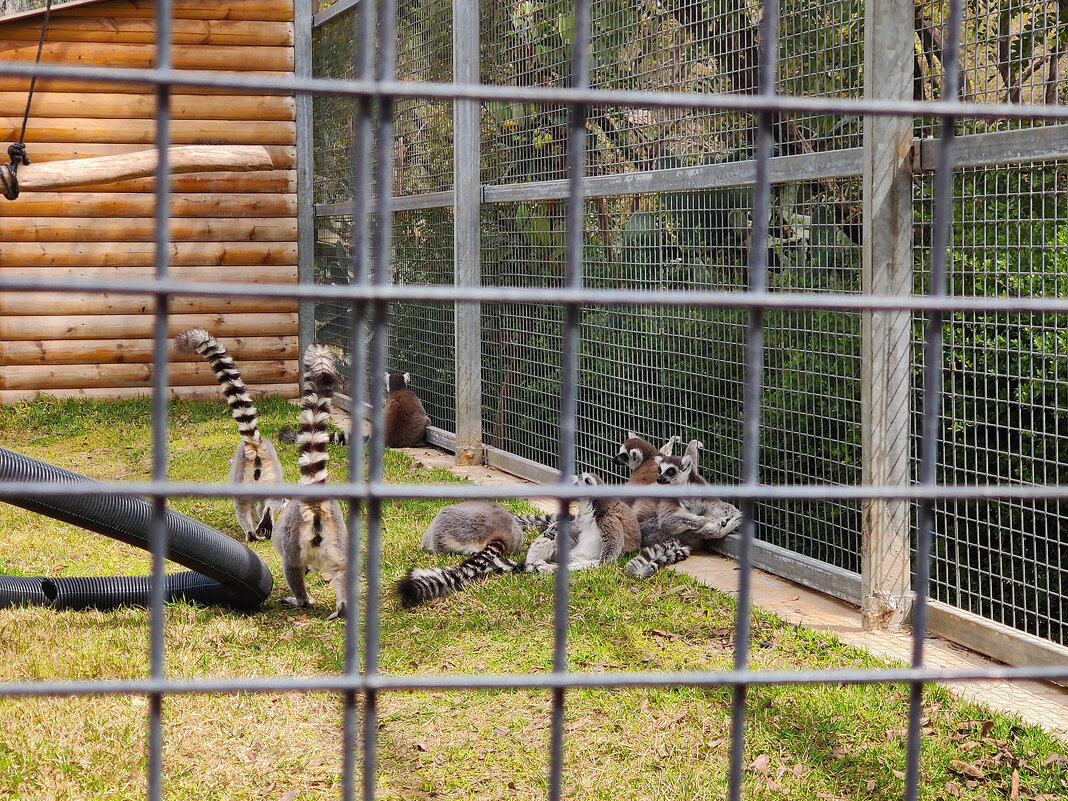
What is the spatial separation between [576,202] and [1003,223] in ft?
9.98

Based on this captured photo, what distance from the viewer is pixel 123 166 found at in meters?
4.84

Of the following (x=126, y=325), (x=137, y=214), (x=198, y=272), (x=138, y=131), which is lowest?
(x=126, y=325)

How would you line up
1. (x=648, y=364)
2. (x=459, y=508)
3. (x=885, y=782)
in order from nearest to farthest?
(x=885, y=782)
(x=459, y=508)
(x=648, y=364)

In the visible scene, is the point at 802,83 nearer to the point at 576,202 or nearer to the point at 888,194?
the point at 888,194

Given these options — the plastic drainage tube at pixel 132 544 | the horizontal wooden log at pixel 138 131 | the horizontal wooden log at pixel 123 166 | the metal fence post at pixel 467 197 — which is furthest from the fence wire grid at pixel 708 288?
the horizontal wooden log at pixel 138 131

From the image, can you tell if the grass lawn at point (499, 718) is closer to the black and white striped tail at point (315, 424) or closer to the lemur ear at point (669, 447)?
the black and white striped tail at point (315, 424)

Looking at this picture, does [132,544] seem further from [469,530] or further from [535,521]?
[535,521]

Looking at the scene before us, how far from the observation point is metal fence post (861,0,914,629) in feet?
12.3

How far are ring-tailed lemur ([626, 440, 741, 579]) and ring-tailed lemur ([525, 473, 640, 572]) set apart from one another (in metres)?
0.15

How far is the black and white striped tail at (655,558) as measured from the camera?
189 inches

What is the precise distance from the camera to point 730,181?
4.71 meters

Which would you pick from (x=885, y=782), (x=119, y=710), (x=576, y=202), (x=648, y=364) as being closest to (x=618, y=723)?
(x=885, y=782)

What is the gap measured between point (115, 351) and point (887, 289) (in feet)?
27.5

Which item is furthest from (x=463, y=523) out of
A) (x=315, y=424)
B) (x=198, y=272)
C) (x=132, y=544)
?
(x=198, y=272)
